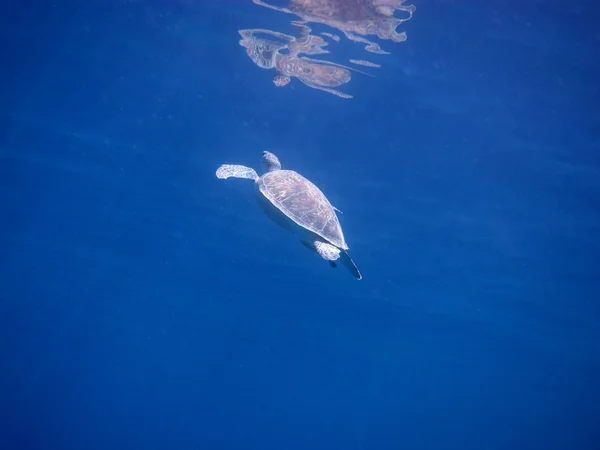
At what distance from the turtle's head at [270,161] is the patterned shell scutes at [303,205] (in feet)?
4.52

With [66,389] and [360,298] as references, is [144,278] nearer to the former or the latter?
[360,298]

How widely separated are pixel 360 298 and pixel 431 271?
6.22 meters

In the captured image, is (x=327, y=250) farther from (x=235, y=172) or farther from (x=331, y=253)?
(x=235, y=172)

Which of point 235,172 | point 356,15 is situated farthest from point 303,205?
point 356,15

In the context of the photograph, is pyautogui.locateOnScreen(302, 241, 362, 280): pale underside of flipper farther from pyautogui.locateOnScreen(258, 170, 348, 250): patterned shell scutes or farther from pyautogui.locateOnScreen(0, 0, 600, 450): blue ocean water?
pyautogui.locateOnScreen(0, 0, 600, 450): blue ocean water

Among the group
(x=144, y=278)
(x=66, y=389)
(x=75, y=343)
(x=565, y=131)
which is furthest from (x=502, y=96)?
(x=66, y=389)

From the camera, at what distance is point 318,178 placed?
1411 cm

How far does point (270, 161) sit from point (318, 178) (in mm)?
4871

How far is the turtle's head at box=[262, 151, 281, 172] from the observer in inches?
369

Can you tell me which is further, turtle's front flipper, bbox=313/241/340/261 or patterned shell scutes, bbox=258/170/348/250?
patterned shell scutes, bbox=258/170/348/250

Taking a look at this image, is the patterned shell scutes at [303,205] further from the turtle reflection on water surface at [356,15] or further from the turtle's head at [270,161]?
the turtle reflection on water surface at [356,15]

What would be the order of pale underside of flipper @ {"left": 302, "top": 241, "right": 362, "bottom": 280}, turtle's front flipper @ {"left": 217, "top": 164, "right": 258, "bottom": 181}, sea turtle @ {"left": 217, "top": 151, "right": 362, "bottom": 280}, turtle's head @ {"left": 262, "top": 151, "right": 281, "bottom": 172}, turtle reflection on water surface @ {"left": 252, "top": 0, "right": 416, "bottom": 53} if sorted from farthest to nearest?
1. turtle's head @ {"left": 262, "top": 151, "right": 281, "bottom": 172}
2. turtle's front flipper @ {"left": 217, "top": 164, "right": 258, "bottom": 181}
3. turtle reflection on water surface @ {"left": 252, "top": 0, "right": 416, "bottom": 53}
4. sea turtle @ {"left": 217, "top": 151, "right": 362, "bottom": 280}
5. pale underside of flipper @ {"left": 302, "top": 241, "right": 362, "bottom": 280}

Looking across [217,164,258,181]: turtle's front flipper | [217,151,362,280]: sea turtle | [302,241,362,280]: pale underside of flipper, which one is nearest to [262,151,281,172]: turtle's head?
[217,164,258,181]: turtle's front flipper

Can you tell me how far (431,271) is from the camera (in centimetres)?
2031
